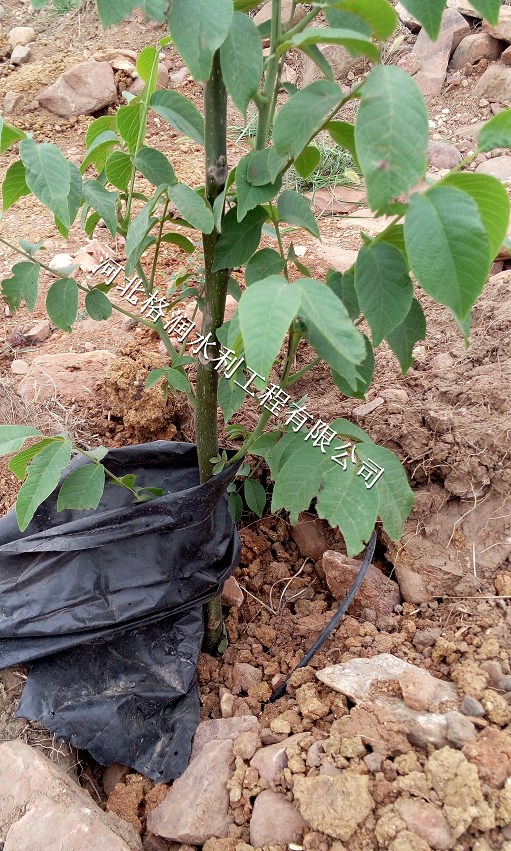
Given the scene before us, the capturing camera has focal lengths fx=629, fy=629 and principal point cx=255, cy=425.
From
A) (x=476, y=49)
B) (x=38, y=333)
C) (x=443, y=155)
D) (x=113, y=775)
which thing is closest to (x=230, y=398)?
(x=113, y=775)

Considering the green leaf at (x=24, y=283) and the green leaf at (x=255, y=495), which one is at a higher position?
the green leaf at (x=24, y=283)

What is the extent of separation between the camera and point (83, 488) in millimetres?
1189

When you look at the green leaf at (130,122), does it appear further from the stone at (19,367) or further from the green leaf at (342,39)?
the stone at (19,367)

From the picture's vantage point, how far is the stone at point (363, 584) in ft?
5.27

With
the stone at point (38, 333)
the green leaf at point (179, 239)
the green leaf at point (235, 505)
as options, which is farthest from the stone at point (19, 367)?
the green leaf at point (179, 239)

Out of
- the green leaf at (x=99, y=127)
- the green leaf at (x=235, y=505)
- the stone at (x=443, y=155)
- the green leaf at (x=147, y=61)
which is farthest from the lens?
the stone at (x=443, y=155)

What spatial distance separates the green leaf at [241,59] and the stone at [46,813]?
1.22 m

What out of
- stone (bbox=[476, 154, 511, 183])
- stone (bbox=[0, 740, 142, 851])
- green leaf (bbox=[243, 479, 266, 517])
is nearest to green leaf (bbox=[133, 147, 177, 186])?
green leaf (bbox=[243, 479, 266, 517])

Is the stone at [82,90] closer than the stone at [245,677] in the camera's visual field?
No

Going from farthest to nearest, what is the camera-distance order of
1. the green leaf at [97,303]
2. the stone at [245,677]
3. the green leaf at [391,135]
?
the stone at [245,677] → the green leaf at [97,303] → the green leaf at [391,135]

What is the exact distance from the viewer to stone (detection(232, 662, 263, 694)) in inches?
61.5

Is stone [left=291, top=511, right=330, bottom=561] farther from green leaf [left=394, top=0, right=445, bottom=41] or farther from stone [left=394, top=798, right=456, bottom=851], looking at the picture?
green leaf [left=394, top=0, right=445, bottom=41]

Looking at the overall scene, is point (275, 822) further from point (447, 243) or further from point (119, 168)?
point (119, 168)

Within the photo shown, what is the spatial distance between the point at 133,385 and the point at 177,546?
0.66m
